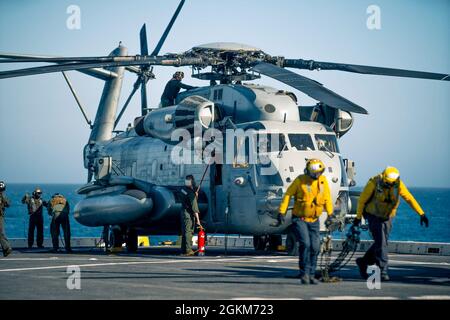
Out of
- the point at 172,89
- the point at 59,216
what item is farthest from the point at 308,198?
the point at 59,216

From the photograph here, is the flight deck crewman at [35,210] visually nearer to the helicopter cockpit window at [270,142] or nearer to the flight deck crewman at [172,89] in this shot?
the flight deck crewman at [172,89]

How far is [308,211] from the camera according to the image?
16.5 m

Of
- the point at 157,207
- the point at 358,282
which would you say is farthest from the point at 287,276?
the point at 157,207

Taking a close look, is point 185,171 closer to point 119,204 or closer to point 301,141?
point 119,204

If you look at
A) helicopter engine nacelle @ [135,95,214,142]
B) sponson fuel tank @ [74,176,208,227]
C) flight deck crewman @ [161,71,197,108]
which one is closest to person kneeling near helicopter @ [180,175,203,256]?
sponson fuel tank @ [74,176,208,227]

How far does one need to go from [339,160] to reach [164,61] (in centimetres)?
556

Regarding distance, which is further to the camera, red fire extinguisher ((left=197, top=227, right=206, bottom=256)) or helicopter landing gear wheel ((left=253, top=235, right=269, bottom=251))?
helicopter landing gear wheel ((left=253, top=235, right=269, bottom=251))

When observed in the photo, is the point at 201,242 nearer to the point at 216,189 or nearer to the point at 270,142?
the point at 216,189

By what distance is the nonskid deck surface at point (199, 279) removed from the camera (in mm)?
14289

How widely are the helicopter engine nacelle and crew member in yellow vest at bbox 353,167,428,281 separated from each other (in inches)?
354

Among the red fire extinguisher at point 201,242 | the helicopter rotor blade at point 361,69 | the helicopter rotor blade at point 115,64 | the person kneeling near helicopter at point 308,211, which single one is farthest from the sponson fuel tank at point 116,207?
the person kneeling near helicopter at point 308,211

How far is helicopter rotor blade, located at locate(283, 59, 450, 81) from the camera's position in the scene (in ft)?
82.0

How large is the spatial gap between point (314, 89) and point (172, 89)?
6438 mm

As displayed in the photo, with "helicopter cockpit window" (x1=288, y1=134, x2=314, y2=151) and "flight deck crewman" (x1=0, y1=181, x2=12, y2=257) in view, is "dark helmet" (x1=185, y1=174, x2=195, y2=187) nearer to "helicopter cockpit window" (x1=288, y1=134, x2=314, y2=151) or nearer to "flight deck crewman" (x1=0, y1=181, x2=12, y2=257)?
"helicopter cockpit window" (x1=288, y1=134, x2=314, y2=151)
